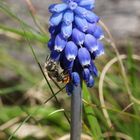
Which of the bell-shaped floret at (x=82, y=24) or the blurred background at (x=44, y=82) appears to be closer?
the bell-shaped floret at (x=82, y=24)

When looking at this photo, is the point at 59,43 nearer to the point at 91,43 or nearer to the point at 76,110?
the point at 91,43

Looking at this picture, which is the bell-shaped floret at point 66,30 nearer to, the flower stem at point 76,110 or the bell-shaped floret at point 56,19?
the bell-shaped floret at point 56,19

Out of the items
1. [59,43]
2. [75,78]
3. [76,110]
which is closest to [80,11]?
[59,43]

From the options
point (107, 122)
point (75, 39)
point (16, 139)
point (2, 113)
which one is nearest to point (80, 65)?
point (75, 39)

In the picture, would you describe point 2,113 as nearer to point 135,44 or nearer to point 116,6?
point 135,44

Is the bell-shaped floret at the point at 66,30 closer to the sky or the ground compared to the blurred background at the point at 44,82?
closer to the sky

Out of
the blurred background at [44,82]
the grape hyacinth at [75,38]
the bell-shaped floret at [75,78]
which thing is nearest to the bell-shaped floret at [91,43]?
the grape hyacinth at [75,38]
